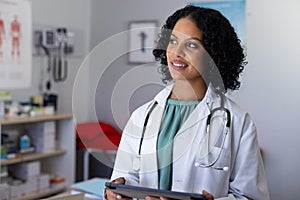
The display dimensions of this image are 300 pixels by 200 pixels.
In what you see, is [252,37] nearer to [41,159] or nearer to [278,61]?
[278,61]

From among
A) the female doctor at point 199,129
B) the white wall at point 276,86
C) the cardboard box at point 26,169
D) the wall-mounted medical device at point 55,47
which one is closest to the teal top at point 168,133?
the female doctor at point 199,129

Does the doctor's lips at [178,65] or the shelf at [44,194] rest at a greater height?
the doctor's lips at [178,65]

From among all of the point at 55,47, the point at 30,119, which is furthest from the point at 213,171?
the point at 55,47

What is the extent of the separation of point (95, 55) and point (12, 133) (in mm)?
2051

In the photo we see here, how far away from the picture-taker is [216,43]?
42.7 inches

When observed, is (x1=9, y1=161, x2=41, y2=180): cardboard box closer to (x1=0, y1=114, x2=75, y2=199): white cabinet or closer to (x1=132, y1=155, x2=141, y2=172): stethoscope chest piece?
(x1=0, y1=114, x2=75, y2=199): white cabinet

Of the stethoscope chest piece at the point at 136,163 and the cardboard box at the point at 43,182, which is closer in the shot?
the stethoscope chest piece at the point at 136,163

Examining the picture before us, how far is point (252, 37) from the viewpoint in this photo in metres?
2.88

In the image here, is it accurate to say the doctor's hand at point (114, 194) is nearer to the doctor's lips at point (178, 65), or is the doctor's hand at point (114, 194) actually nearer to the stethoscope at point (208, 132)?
the stethoscope at point (208, 132)

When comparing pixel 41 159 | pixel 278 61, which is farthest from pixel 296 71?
pixel 41 159

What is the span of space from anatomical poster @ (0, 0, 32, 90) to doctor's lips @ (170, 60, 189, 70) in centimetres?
215

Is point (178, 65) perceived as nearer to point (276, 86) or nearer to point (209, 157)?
point (209, 157)

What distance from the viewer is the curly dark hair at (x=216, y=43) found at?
1.08m

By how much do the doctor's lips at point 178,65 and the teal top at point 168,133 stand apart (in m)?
0.15
